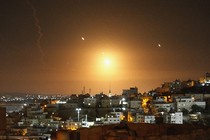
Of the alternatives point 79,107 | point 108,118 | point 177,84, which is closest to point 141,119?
point 108,118

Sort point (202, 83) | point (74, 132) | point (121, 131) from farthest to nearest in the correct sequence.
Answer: point (202, 83), point (74, 132), point (121, 131)

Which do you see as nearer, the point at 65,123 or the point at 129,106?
the point at 65,123

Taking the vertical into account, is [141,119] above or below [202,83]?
below

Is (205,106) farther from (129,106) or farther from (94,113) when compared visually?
(94,113)

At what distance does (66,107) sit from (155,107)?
34.4ft

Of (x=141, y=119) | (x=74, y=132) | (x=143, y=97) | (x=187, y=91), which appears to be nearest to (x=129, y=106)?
(x=143, y=97)

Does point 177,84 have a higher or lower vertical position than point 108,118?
higher

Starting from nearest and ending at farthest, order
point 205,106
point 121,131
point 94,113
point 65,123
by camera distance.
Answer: point 121,131 → point 65,123 → point 205,106 → point 94,113

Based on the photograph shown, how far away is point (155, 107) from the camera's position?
38406 millimetres

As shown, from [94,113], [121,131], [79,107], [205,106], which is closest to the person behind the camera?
[121,131]

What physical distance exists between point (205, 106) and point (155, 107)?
426 cm

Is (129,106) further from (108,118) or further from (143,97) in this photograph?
(108,118)

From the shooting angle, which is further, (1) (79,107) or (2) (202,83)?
(2) (202,83)

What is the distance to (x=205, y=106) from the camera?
3819 centimetres
